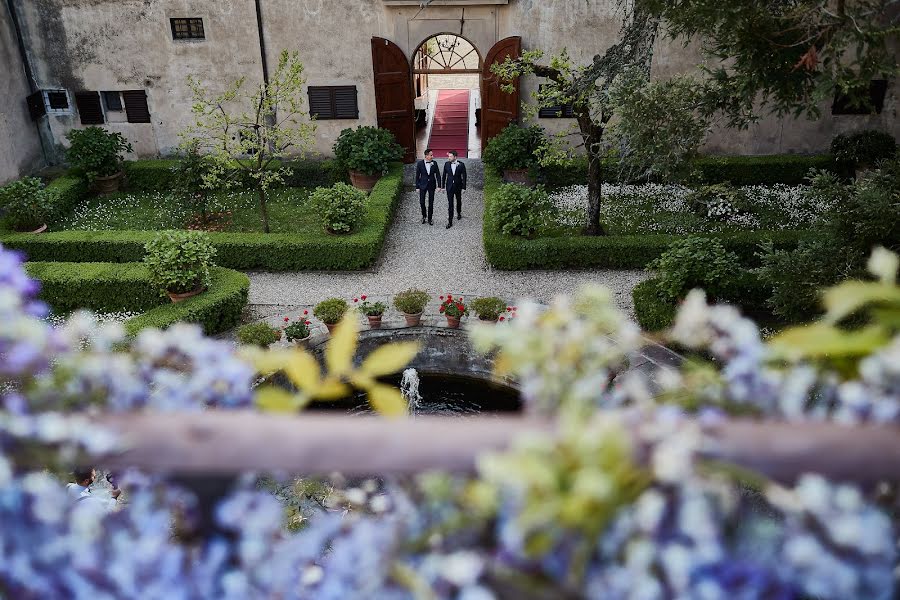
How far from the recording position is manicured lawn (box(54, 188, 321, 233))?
14273 mm

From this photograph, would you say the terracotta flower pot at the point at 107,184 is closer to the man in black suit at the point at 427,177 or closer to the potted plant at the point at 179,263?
the potted plant at the point at 179,263

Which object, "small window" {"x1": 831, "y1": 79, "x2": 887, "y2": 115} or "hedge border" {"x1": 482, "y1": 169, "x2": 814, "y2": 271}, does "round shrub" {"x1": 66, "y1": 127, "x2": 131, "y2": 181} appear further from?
"small window" {"x1": 831, "y1": 79, "x2": 887, "y2": 115}

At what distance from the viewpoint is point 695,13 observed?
26.9ft

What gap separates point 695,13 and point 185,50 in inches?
468

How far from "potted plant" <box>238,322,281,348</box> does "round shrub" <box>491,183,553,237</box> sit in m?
4.31

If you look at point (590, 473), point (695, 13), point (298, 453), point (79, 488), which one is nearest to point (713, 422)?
point (590, 473)

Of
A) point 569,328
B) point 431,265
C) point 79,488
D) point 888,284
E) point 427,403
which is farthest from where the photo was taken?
point 431,265

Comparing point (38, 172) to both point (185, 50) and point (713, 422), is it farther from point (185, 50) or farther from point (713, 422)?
point (713, 422)

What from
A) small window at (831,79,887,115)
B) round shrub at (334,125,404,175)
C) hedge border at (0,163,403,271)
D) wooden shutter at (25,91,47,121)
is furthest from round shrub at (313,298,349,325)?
small window at (831,79,887,115)

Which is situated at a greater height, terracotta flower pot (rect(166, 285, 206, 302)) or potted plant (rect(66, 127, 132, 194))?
potted plant (rect(66, 127, 132, 194))

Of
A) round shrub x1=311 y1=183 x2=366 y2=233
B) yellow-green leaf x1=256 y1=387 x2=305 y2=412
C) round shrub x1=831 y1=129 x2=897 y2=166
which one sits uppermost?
yellow-green leaf x1=256 y1=387 x2=305 y2=412

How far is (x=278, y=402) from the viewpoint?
122 centimetres

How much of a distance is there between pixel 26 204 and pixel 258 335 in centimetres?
636

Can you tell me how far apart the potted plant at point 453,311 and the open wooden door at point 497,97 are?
6.79 metres
